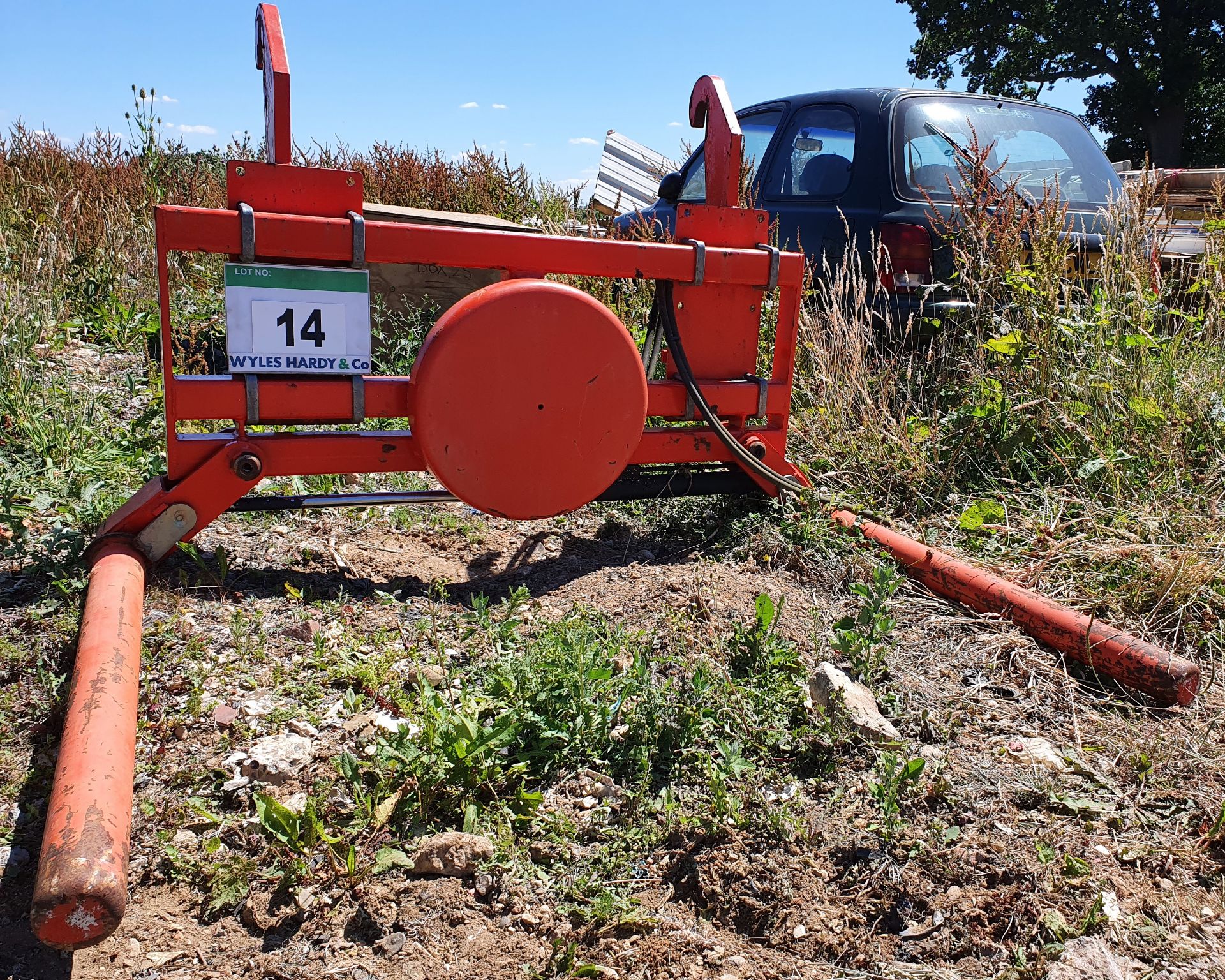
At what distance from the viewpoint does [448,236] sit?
3.07 metres

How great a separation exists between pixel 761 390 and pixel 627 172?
9833mm

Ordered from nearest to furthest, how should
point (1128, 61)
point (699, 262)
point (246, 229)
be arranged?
point (246, 229) < point (699, 262) < point (1128, 61)

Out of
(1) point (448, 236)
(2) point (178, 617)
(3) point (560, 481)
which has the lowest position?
(2) point (178, 617)

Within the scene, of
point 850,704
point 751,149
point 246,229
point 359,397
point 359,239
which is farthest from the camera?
point 751,149

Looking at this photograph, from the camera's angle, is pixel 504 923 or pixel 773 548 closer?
pixel 504 923

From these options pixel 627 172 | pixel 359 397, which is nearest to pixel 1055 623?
pixel 359 397

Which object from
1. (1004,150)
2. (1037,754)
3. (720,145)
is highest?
(1004,150)

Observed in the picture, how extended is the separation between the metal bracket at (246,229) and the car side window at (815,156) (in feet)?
10.4

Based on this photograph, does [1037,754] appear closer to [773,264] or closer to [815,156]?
[773,264]

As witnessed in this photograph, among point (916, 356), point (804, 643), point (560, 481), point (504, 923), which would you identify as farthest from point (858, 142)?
point (504, 923)

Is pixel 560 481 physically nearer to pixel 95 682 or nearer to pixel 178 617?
pixel 178 617

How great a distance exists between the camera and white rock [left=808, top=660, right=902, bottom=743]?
7.57 feet

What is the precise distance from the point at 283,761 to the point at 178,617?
796mm

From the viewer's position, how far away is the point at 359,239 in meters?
2.93
